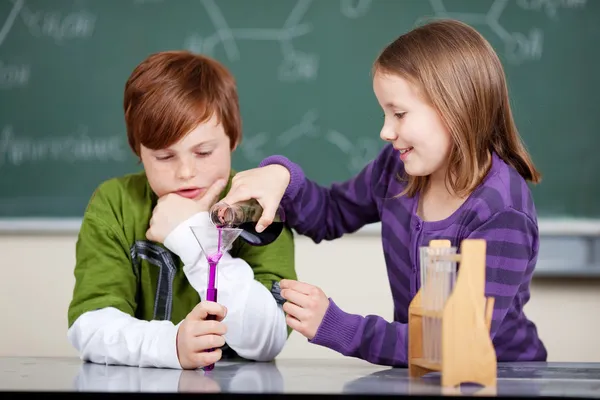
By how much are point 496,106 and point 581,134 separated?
1.21m

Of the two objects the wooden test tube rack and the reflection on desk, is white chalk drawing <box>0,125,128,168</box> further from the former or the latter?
the wooden test tube rack

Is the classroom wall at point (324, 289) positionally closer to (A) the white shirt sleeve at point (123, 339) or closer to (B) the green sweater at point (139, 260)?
(B) the green sweater at point (139, 260)

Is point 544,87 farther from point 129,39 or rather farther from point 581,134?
point 129,39

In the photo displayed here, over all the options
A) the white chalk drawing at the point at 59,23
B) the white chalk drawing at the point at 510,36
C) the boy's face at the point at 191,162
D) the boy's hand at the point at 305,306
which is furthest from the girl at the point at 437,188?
the white chalk drawing at the point at 59,23

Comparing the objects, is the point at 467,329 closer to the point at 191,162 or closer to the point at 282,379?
the point at 282,379

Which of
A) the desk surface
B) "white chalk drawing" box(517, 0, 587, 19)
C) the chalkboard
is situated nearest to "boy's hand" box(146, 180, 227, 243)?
the desk surface

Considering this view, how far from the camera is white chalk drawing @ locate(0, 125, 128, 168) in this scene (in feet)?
8.79

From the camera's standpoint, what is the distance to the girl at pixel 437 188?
1.35 m

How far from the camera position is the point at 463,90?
4.78 ft

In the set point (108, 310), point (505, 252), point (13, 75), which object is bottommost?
point (108, 310)

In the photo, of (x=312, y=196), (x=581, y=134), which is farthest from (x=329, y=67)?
(x=312, y=196)

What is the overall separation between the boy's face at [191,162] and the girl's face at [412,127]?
0.37 m

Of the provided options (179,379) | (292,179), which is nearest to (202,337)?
(179,379)

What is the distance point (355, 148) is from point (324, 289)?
486 millimetres
